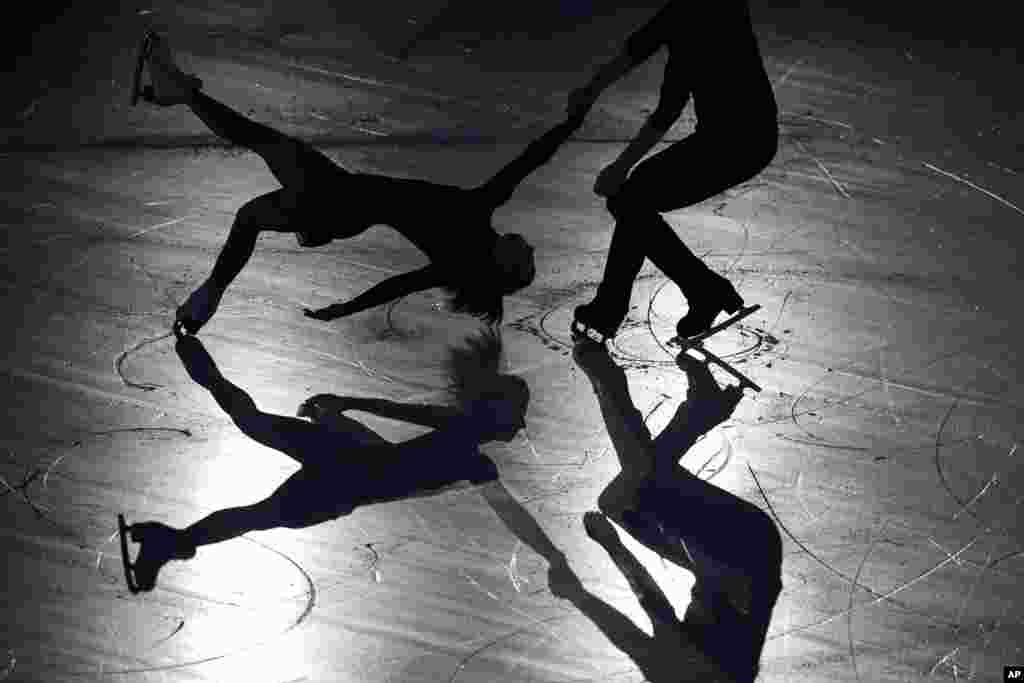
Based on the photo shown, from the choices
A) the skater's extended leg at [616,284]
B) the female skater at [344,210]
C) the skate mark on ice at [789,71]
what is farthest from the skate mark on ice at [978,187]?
the female skater at [344,210]

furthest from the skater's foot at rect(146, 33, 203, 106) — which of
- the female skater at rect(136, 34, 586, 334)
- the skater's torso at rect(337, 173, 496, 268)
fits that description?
the skater's torso at rect(337, 173, 496, 268)

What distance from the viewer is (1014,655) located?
4.35 metres

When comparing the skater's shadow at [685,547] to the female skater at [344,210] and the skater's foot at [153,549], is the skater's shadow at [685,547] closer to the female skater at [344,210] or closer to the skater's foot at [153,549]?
the female skater at [344,210]

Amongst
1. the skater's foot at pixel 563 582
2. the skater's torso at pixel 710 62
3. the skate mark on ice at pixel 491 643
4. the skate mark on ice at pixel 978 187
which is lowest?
the skate mark on ice at pixel 491 643

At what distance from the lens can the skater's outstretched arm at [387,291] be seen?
6020mm

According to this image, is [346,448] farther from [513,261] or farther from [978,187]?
[978,187]

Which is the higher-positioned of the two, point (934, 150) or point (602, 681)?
point (934, 150)

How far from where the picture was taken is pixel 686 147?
19.1 ft

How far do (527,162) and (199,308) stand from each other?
1267 mm

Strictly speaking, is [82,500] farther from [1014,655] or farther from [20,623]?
[1014,655]

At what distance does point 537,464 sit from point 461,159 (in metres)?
2.55

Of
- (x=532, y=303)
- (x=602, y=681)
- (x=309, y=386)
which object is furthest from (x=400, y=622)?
(x=532, y=303)

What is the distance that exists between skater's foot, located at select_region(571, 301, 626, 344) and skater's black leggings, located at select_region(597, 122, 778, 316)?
28mm

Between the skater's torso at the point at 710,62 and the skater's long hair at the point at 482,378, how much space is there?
3.32ft
